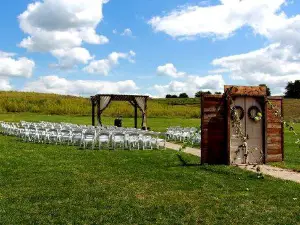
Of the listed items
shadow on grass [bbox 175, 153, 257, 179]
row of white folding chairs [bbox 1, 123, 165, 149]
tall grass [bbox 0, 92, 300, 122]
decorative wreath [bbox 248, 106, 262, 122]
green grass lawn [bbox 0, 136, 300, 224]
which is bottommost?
green grass lawn [bbox 0, 136, 300, 224]

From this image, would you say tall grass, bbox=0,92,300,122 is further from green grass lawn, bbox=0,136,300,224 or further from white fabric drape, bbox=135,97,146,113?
green grass lawn, bbox=0,136,300,224

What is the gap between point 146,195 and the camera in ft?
29.9

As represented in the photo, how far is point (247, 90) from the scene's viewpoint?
45.4 ft

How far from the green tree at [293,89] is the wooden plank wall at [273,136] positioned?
99.0 meters

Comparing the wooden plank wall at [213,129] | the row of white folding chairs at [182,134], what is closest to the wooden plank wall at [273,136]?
the wooden plank wall at [213,129]

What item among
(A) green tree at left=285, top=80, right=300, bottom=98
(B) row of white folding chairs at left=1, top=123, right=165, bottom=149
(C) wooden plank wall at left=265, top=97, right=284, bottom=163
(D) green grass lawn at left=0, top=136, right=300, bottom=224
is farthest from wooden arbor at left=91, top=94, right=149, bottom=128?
(A) green tree at left=285, top=80, right=300, bottom=98

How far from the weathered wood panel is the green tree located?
99.9m

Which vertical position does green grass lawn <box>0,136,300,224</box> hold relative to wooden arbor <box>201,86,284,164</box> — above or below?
below

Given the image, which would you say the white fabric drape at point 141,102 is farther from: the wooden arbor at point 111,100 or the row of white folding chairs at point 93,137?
the row of white folding chairs at point 93,137

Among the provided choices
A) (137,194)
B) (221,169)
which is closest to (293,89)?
(221,169)

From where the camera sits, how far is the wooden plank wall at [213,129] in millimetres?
13484

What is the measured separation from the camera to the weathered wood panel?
13562 mm

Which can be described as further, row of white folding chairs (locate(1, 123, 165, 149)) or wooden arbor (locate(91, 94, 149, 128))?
wooden arbor (locate(91, 94, 149, 128))

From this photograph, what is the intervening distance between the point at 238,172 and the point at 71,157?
6045 mm
